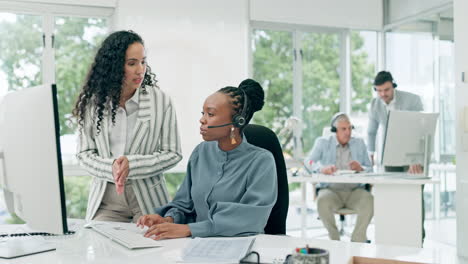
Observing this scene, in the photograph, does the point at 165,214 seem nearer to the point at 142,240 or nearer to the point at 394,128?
the point at 142,240

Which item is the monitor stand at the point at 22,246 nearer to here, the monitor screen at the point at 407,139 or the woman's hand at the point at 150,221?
the woman's hand at the point at 150,221

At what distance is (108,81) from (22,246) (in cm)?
89

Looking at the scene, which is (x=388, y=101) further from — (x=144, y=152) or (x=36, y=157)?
(x=36, y=157)

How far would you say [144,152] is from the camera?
7.29 feet

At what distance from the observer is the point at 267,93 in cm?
563

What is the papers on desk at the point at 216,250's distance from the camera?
4.63 ft

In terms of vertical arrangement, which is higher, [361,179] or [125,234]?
[125,234]

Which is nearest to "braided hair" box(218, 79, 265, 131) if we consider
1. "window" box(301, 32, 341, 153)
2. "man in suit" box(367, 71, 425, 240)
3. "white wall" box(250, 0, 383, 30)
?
"man in suit" box(367, 71, 425, 240)

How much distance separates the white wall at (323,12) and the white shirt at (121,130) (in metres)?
3.47

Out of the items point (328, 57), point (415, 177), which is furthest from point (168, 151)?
point (328, 57)

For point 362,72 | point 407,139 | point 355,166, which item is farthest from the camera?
point 362,72

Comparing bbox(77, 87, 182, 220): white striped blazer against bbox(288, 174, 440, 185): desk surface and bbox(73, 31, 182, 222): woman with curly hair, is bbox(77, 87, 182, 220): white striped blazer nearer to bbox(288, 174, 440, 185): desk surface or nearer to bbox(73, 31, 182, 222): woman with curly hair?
bbox(73, 31, 182, 222): woman with curly hair

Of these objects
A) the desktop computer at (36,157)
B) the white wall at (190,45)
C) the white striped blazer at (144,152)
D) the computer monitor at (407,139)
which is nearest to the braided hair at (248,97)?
the white striped blazer at (144,152)

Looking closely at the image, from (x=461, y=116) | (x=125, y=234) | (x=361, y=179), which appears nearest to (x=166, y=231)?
(x=125, y=234)
